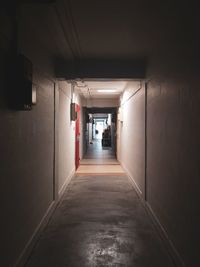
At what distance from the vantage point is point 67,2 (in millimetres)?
2824

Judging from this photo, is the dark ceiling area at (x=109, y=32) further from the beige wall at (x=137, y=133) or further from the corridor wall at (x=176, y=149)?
the beige wall at (x=137, y=133)

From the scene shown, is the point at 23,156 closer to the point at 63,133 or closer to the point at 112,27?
the point at 112,27

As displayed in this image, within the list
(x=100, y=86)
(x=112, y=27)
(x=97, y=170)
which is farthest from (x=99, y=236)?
(x=97, y=170)

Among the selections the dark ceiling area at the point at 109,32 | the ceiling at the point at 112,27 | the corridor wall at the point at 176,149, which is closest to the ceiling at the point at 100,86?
the dark ceiling area at the point at 109,32

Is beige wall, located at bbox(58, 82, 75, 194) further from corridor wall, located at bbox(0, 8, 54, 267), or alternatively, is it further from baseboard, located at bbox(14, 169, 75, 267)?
corridor wall, located at bbox(0, 8, 54, 267)

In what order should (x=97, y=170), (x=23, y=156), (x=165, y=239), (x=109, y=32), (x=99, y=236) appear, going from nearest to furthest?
(x=23, y=156)
(x=165, y=239)
(x=99, y=236)
(x=109, y=32)
(x=97, y=170)

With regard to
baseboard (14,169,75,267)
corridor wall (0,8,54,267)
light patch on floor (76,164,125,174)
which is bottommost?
light patch on floor (76,164,125,174)

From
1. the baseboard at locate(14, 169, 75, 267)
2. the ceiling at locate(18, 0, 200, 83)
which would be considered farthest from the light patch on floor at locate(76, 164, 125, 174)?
the ceiling at locate(18, 0, 200, 83)

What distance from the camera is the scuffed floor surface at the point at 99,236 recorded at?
9.44 feet

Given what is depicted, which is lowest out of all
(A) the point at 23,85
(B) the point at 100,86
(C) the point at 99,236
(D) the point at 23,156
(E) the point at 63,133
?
(C) the point at 99,236

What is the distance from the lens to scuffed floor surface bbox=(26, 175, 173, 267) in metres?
2.88

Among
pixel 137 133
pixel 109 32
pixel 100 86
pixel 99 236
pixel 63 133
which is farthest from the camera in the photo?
pixel 100 86

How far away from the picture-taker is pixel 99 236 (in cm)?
352

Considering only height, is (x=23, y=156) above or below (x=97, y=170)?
above
